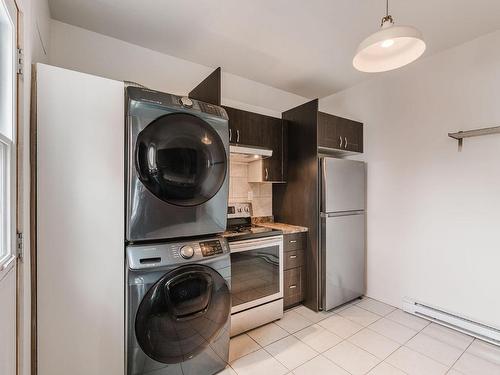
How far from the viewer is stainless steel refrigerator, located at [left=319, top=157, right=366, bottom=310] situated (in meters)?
2.55

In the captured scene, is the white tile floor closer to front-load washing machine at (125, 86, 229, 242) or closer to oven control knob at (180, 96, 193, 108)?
front-load washing machine at (125, 86, 229, 242)

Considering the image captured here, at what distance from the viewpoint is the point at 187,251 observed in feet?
4.93

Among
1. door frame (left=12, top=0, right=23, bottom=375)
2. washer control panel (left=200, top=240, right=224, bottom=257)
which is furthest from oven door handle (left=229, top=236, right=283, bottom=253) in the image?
door frame (left=12, top=0, right=23, bottom=375)

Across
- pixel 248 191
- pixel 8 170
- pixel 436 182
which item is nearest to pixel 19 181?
pixel 8 170

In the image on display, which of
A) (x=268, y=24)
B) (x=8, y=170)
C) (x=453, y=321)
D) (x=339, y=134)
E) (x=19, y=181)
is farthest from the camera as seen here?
(x=339, y=134)

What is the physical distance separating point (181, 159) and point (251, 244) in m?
1.09

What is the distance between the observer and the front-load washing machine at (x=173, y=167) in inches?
55.0

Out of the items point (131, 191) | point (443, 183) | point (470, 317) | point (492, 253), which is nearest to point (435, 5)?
point (443, 183)

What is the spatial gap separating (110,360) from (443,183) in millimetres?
3027

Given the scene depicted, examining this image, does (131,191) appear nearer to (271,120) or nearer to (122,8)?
(122,8)

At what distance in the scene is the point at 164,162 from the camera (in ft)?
4.76

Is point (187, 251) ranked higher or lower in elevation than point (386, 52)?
lower

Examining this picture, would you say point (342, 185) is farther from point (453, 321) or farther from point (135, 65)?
point (135, 65)

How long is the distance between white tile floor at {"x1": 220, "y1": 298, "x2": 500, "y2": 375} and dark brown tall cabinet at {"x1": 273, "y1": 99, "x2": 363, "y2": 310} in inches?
15.8
